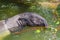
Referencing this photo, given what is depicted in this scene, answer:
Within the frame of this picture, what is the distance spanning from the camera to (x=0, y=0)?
781 cm

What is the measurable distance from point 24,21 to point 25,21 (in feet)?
0.10

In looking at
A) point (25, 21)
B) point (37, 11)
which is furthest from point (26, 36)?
point (37, 11)

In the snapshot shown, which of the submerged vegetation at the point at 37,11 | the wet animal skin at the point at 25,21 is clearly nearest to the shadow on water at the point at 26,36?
the submerged vegetation at the point at 37,11

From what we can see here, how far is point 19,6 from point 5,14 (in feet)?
2.74

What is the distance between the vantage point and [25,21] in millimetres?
6234

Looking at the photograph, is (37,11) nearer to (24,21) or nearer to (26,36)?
(24,21)

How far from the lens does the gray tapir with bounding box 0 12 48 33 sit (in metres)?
6.01

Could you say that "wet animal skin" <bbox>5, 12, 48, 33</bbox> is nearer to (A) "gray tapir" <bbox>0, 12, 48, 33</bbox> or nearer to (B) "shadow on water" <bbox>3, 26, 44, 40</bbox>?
(A) "gray tapir" <bbox>0, 12, 48, 33</bbox>

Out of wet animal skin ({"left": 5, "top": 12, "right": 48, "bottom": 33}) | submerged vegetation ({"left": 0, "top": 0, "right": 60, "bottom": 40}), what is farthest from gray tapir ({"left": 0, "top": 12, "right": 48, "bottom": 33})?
submerged vegetation ({"left": 0, "top": 0, "right": 60, "bottom": 40})

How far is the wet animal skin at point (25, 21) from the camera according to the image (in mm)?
6016

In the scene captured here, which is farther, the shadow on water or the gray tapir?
the gray tapir

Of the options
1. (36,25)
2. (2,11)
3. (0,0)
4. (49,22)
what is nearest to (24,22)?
(36,25)

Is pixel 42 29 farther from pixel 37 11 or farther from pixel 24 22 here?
pixel 37 11

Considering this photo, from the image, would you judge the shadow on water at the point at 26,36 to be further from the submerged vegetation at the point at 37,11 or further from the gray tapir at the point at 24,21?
the gray tapir at the point at 24,21
